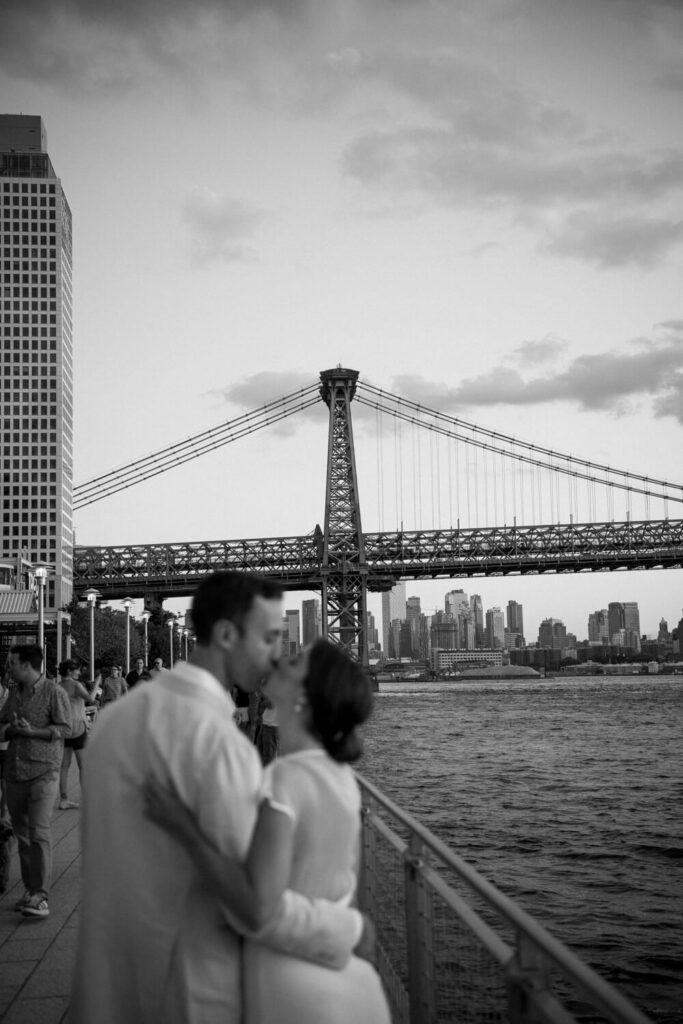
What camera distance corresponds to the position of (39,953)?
5.82 m

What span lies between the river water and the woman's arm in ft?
25.3

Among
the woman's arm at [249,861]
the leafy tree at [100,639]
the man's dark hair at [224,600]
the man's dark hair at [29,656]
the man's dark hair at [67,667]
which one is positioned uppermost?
the man's dark hair at [224,600]

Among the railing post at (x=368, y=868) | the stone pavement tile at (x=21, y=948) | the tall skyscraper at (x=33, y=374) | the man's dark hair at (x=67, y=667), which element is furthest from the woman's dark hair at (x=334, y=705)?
the tall skyscraper at (x=33, y=374)

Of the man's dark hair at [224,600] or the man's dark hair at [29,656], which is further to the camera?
the man's dark hair at [29,656]

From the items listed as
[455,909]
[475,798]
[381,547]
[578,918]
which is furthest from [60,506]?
[455,909]

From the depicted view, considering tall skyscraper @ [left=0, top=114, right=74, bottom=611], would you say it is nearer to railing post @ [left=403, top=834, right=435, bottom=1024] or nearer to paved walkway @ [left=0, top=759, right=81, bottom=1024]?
paved walkway @ [left=0, top=759, right=81, bottom=1024]

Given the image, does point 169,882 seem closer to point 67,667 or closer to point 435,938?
point 435,938

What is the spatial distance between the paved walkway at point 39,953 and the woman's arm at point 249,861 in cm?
298

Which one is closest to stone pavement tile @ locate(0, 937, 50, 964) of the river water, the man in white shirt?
the man in white shirt

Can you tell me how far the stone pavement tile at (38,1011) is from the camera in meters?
4.78

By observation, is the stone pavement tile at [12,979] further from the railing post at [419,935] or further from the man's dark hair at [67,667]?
the man's dark hair at [67,667]

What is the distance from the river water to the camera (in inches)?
431

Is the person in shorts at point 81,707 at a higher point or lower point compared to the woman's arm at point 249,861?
lower

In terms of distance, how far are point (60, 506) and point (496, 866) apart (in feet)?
367
